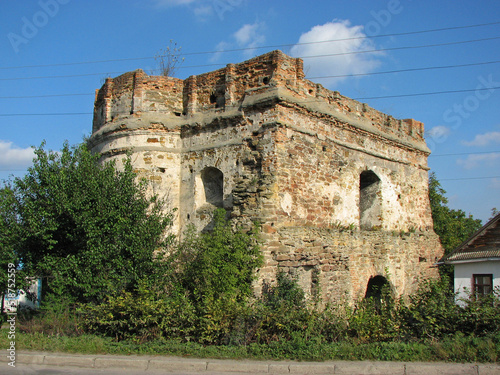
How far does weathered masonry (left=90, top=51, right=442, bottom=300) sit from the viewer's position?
1095 centimetres

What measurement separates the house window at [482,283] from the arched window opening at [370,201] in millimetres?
3349

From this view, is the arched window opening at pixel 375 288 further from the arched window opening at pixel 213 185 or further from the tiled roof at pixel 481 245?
the arched window opening at pixel 213 185

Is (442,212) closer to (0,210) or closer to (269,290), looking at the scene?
(269,290)

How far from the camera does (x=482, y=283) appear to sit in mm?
13586

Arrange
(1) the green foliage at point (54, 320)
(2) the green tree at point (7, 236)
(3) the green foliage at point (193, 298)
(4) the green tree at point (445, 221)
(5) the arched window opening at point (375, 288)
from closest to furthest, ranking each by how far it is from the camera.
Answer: (3) the green foliage at point (193, 298), (1) the green foliage at point (54, 320), (2) the green tree at point (7, 236), (5) the arched window opening at point (375, 288), (4) the green tree at point (445, 221)

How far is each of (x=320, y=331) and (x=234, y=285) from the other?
90.5 inches

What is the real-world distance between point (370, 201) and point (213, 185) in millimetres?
5698

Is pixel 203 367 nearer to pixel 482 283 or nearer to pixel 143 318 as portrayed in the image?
pixel 143 318

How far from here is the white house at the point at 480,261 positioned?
13.2 m

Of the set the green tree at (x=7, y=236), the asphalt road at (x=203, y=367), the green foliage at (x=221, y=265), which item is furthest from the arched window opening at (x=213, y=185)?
the asphalt road at (x=203, y=367)

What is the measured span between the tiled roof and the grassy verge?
6595 mm

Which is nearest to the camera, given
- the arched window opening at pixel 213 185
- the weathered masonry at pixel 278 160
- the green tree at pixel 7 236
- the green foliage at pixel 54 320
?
the green foliage at pixel 54 320

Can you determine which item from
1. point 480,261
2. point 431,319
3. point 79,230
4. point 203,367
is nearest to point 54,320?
point 79,230

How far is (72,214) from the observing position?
31.5ft
